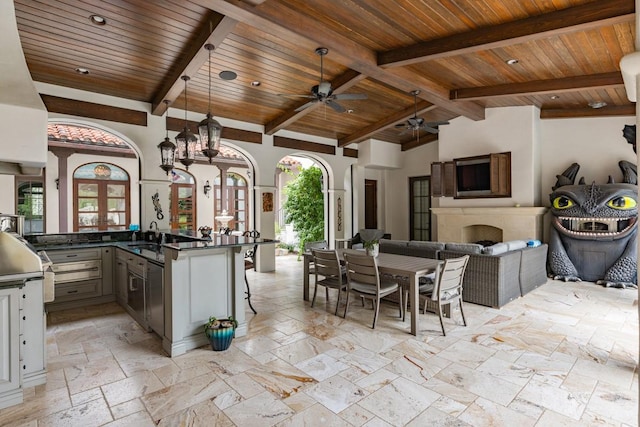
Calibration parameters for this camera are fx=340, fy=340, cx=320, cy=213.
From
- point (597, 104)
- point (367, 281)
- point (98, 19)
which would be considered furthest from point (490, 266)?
point (98, 19)

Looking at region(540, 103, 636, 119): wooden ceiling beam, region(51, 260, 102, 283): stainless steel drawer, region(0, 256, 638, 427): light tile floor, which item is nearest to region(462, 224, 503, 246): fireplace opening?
region(540, 103, 636, 119): wooden ceiling beam

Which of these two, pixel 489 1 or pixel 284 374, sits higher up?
pixel 489 1

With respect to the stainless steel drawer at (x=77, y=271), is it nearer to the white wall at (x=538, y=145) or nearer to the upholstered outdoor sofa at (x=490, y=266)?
the upholstered outdoor sofa at (x=490, y=266)

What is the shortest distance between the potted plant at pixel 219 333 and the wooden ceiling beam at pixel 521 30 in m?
3.48

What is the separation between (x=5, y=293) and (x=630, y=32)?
6134 millimetres

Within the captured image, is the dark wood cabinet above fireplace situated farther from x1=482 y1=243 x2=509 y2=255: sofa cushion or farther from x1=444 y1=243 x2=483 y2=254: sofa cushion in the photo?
x1=444 y1=243 x2=483 y2=254: sofa cushion

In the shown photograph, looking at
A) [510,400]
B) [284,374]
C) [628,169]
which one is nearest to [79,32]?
[284,374]

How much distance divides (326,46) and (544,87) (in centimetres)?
366

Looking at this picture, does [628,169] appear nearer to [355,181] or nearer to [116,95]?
[355,181]

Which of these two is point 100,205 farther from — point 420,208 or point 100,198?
point 420,208

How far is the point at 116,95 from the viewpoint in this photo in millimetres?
5020

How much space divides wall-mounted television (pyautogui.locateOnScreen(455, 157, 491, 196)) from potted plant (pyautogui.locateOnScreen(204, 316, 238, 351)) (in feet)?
19.6

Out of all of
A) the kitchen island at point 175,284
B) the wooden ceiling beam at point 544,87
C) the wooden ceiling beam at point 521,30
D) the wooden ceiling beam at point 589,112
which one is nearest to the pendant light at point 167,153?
the kitchen island at point 175,284

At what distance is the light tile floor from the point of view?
2.17 meters
